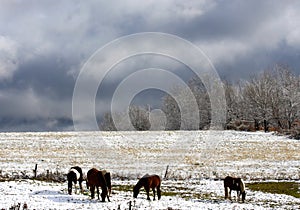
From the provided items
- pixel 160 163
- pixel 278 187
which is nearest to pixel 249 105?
pixel 160 163

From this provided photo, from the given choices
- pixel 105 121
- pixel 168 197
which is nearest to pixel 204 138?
pixel 168 197

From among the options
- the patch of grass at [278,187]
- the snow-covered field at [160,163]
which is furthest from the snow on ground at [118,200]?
the patch of grass at [278,187]

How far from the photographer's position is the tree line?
3511 inches

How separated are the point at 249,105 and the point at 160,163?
1979 inches

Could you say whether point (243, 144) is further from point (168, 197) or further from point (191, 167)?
point (168, 197)

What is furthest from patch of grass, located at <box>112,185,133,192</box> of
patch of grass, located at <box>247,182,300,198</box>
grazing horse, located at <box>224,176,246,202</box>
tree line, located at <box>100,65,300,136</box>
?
tree line, located at <box>100,65,300,136</box>

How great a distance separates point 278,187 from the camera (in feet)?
104

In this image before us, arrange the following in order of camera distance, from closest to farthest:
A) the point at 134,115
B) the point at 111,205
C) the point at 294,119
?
1. the point at 111,205
2. the point at 294,119
3. the point at 134,115

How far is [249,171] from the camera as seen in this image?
4103 centimetres

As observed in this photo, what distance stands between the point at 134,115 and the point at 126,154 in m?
72.0

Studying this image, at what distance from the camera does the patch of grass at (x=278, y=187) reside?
29.4 meters

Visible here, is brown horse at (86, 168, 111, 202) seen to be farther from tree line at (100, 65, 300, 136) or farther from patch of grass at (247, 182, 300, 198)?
tree line at (100, 65, 300, 136)

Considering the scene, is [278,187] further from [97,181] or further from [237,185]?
[97,181]

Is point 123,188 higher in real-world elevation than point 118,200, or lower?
higher
